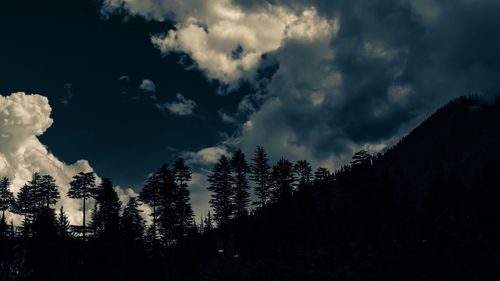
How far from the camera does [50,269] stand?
28.2m

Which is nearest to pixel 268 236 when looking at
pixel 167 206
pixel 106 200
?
pixel 167 206

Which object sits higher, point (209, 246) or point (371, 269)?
point (209, 246)

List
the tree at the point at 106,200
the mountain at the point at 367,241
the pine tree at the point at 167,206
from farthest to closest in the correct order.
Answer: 1. the tree at the point at 106,200
2. the pine tree at the point at 167,206
3. the mountain at the point at 367,241

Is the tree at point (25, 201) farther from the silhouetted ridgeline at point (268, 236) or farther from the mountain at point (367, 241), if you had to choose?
the mountain at point (367, 241)

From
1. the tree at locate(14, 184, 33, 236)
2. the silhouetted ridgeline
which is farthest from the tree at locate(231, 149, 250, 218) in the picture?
the tree at locate(14, 184, 33, 236)

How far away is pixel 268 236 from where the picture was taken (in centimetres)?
4384

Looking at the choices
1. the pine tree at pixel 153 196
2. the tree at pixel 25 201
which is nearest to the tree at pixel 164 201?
the pine tree at pixel 153 196

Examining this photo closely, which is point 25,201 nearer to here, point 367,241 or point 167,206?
point 167,206

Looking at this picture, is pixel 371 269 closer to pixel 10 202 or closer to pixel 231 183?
pixel 231 183

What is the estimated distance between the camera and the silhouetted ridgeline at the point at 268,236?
28.4 m

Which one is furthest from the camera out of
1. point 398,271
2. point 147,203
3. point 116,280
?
point 147,203

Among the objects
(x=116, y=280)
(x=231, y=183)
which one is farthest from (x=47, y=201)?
(x=116, y=280)

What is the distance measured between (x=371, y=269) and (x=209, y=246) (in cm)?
2070

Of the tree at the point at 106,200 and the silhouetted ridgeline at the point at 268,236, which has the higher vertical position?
the tree at the point at 106,200
